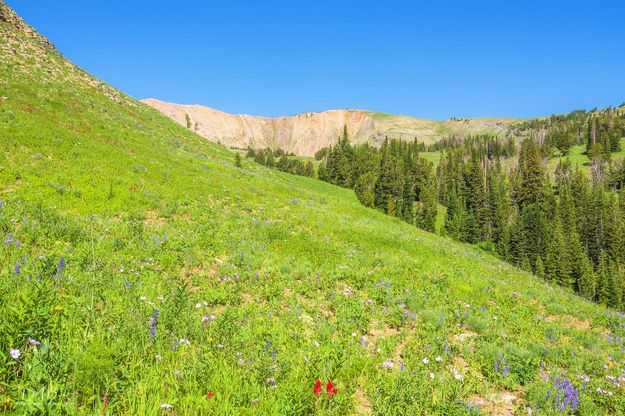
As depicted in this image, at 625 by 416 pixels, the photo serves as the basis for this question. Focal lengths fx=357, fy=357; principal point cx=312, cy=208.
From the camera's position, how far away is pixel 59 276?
6.99m

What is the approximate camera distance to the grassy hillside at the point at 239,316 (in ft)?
12.9

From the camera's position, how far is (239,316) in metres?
7.61

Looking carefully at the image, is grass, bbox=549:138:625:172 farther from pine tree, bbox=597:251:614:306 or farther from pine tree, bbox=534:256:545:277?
pine tree, bbox=534:256:545:277

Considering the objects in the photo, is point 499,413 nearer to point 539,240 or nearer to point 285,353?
point 285,353

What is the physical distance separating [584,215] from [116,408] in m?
145

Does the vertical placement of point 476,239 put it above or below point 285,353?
below

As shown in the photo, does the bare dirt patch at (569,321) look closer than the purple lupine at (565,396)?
No

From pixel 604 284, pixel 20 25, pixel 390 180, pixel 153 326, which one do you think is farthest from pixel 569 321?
pixel 390 180

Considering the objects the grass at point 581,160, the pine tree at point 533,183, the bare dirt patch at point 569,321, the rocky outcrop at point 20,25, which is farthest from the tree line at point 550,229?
the rocky outcrop at point 20,25

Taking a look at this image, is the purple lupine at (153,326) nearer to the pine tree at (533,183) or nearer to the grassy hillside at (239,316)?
the grassy hillside at (239,316)

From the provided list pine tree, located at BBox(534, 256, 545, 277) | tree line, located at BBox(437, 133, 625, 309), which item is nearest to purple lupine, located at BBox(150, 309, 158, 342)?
tree line, located at BBox(437, 133, 625, 309)

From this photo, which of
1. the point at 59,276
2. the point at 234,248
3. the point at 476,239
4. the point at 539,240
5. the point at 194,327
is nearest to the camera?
the point at 194,327

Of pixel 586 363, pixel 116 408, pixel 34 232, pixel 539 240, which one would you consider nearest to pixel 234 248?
pixel 34 232

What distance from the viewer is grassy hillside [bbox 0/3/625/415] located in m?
3.95
